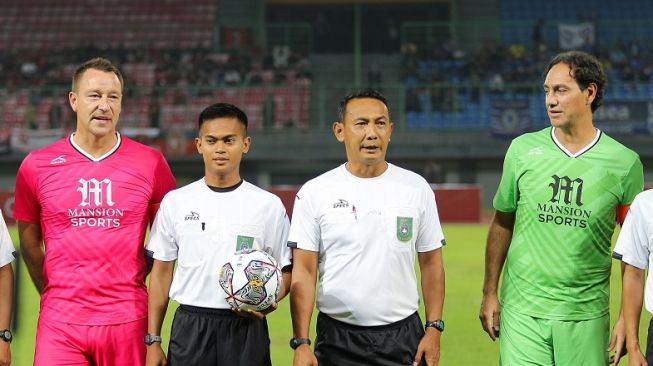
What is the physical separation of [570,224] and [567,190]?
17 centimetres

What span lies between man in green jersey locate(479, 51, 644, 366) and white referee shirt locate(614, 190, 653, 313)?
0.39m

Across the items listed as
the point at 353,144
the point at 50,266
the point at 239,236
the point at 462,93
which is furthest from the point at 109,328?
the point at 462,93

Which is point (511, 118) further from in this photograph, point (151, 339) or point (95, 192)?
point (151, 339)

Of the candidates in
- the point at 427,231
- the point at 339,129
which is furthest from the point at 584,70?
the point at 339,129

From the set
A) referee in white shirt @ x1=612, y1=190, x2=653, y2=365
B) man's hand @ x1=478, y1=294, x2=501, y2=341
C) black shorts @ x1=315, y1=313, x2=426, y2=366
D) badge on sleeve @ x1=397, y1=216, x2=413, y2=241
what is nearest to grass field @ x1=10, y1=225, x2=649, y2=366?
man's hand @ x1=478, y1=294, x2=501, y2=341

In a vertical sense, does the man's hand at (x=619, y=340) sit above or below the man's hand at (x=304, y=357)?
above

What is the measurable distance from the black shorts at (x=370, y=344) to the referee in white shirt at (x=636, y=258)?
973 mm

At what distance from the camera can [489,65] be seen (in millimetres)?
31484

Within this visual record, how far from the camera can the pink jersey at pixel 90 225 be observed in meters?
4.82

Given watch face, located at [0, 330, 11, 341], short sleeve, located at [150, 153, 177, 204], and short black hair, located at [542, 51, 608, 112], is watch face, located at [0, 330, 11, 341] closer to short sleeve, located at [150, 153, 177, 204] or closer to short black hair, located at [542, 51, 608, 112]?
short sleeve, located at [150, 153, 177, 204]

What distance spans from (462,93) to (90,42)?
13.3 m

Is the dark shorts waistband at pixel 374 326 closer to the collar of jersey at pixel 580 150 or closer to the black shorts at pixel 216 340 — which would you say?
the black shorts at pixel 216 340

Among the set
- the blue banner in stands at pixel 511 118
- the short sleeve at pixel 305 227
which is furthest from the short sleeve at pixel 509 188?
the blue banner in stands at pixel 511 118

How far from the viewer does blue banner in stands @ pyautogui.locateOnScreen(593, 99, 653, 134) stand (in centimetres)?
2706
